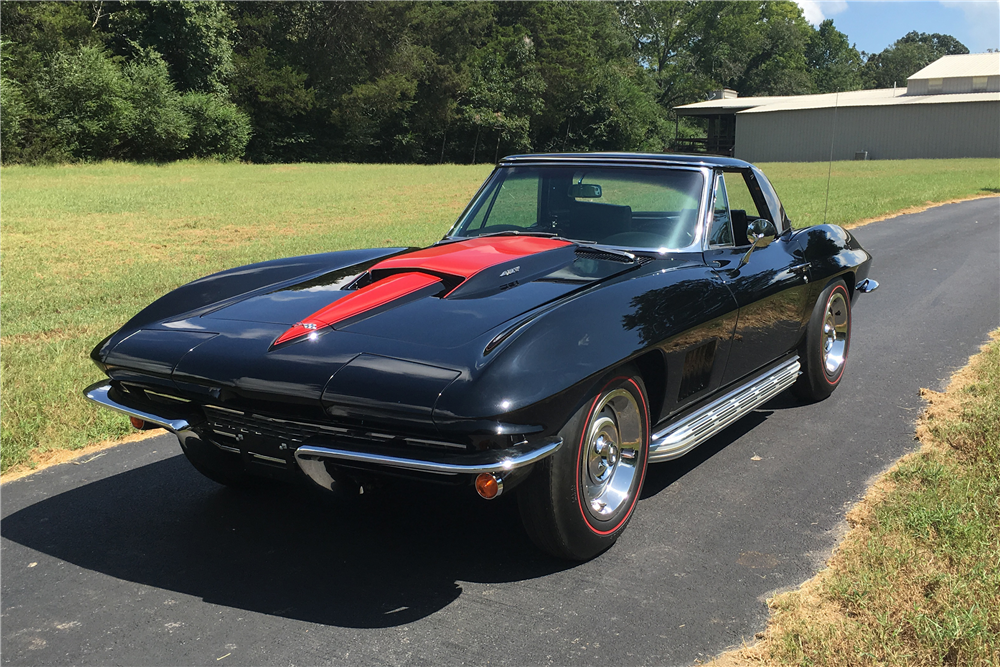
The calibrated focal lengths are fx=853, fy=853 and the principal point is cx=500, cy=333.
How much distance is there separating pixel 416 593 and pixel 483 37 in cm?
6579

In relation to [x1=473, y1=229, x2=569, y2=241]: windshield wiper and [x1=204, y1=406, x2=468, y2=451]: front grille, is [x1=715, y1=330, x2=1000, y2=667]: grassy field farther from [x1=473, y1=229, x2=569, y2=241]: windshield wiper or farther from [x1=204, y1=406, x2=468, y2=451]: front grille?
[x1=473, y1=229, x2=569, y2=241]: windshield wiper

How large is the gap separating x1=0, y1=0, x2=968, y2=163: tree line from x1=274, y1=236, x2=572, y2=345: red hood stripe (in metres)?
36.1

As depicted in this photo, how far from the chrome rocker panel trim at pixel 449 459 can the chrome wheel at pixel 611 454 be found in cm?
39

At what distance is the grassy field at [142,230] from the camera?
19.3ft

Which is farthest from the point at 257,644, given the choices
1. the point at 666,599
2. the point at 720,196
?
the point at 720,196

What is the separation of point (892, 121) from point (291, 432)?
5613 cm

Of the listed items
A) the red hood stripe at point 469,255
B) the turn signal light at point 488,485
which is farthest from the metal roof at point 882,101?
the turn signal light at point 488,485

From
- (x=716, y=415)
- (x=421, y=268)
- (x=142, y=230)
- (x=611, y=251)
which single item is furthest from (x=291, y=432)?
(x=142, y=230)

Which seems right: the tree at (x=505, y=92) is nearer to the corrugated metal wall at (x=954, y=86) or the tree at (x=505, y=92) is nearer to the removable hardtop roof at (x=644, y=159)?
the corrugated metal wall at (x=954, y=86)

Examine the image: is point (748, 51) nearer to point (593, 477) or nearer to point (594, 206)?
point (594, 206)

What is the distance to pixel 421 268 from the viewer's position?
3.87m

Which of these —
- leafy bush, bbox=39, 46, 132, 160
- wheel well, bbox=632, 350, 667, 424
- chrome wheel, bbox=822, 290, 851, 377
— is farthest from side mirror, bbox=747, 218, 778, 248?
leafy bush, bbox=39, 46, 132, 160

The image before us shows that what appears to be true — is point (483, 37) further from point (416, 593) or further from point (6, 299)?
point (416, 593)

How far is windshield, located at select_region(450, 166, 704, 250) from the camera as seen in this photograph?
4445mm
